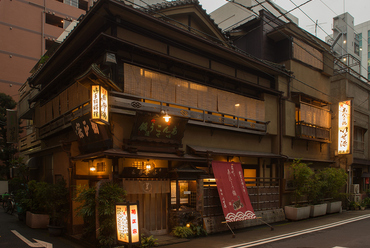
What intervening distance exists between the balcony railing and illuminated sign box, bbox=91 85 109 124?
626 inches

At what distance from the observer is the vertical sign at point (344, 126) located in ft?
82.2

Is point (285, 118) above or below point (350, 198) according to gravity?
above

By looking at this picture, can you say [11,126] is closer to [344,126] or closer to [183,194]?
[183,194]

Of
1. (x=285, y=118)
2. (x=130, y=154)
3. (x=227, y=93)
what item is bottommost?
(x=130, y=154)

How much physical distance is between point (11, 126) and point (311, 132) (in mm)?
26389

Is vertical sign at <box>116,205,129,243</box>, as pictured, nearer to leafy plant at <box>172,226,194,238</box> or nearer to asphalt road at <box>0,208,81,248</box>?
asphalt road at <box>0,208,81,248</box>

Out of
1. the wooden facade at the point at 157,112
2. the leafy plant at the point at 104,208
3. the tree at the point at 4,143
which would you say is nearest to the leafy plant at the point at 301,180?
the wooden facade at the point at 157,112

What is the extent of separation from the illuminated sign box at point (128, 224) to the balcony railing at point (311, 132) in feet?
52.9

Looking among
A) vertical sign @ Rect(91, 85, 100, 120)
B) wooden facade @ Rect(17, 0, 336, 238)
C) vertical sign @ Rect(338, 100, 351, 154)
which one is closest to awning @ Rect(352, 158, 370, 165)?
vertical sign @ Rect(338, 100, 351, 154)

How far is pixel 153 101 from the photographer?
47.7ft

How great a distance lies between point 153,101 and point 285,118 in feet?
38.4

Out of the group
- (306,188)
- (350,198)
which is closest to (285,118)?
(306,188)

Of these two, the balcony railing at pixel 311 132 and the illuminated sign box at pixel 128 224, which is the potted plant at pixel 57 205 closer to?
the illuminated sign box at pixel 128 224

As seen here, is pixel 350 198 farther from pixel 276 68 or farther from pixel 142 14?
pixel 142 14
